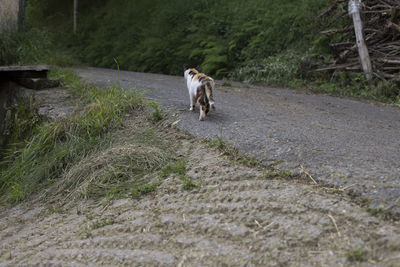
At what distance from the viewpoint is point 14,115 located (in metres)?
6.37

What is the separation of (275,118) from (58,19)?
63.4 feet

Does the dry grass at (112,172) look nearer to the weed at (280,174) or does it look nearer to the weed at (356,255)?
the weed at (280,174)

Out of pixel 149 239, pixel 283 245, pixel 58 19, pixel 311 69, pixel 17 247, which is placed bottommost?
pixel 17 247

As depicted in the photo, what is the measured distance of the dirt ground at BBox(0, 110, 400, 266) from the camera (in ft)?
7.25

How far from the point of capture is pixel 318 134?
410 cm

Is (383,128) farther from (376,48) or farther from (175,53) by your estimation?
(175,53)

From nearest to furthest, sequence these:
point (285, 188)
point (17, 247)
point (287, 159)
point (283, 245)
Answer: point (283, 245) → point (285, 188) → point (17, 247) → point (287, 159)

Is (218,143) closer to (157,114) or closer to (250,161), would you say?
(250,161)

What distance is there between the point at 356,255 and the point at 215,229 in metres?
0.88

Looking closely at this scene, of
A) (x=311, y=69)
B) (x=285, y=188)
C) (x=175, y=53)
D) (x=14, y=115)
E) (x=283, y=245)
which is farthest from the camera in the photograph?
(x=175, y=53)

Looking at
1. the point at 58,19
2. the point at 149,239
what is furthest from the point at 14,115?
the point at 58,19

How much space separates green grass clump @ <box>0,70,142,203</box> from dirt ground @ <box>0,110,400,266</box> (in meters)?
0.75

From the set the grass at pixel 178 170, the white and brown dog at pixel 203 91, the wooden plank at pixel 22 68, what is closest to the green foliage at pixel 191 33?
the wooden plank at pixel 22 68

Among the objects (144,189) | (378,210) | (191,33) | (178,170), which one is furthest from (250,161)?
(191,33)
